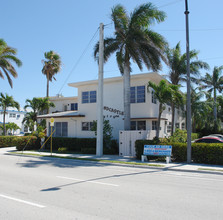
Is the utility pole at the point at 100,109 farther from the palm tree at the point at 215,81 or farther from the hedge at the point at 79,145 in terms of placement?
the palm tree at the point at 215,81

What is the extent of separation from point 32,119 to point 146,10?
2552cm

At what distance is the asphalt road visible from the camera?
4.93m

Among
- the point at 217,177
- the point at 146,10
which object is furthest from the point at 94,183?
the point at 146,10

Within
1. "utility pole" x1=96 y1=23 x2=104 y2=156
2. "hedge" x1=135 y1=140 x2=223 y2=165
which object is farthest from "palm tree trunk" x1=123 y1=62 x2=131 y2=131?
"hedge" x1=135 y1=140 x2=223 y2=165

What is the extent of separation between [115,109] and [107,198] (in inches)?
606

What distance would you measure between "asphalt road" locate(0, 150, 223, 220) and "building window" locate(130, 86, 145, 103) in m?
11.7

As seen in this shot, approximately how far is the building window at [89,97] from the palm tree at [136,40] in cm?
534

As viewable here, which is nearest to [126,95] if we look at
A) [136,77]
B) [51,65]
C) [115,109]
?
[136,77]

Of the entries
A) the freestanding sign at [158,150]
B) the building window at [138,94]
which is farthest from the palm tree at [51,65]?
the freestanding sign at [158,150]

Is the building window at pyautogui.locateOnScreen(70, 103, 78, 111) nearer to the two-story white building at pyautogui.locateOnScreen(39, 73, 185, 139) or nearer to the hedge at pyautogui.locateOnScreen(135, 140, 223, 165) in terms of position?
the two-story white building at pyautogui.locateOnScreen(39, 73, 185, 139)

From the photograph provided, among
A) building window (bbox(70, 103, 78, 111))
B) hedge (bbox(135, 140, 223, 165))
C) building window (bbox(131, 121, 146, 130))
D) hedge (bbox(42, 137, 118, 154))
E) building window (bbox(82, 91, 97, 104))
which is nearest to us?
hedge (bbox(135, 140, 223, 165))

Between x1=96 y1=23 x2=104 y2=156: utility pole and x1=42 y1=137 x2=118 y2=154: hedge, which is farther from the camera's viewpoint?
x1=42 y1=137 x2=118 y2=154: hedge

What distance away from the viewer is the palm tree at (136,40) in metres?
16.8

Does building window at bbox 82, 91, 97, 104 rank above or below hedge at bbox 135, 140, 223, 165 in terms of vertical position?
above
